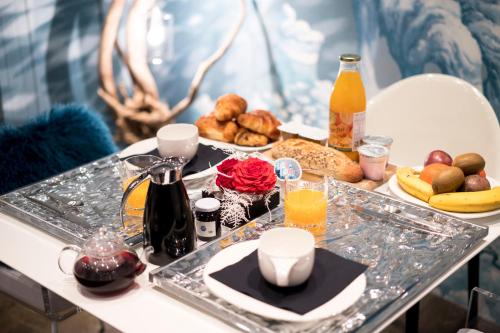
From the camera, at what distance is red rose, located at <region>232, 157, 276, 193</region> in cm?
183

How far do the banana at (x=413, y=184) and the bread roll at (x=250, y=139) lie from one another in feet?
1.80

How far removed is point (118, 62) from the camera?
3.99 metres

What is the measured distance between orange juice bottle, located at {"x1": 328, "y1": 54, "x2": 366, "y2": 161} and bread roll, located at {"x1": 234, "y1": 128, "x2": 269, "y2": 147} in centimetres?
31

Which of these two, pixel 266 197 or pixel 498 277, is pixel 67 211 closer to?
pixel 266 197

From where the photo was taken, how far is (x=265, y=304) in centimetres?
141

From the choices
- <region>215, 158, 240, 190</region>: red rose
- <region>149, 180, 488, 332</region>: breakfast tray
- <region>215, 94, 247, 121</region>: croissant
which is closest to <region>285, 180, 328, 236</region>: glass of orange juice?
<region>149, 180, 488, 332</region>: breakfast tray

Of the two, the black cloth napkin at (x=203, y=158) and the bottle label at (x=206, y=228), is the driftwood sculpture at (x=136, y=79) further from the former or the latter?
the bottle label at (x=206, y=228)

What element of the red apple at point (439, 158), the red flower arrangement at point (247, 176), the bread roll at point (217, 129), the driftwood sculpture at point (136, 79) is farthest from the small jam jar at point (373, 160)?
the driftwood sculpture at point (136, 79)

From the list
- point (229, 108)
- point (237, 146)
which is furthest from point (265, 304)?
point (229, 108)

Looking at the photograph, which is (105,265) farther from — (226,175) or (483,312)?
(483,312)

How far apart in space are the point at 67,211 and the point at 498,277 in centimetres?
196

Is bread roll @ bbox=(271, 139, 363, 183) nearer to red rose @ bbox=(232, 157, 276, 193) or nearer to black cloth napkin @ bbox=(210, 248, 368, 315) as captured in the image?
red rose @ bbox=(232, 157, 276, 193)

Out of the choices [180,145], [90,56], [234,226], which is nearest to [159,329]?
[234,226]

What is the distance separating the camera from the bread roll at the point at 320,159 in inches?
83.0
